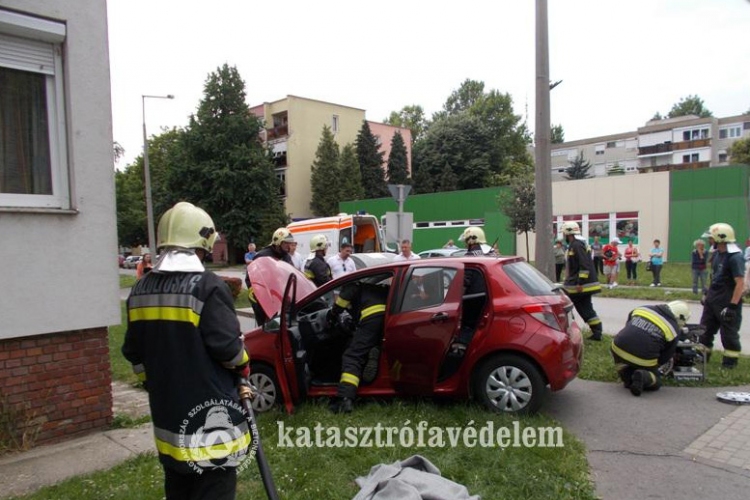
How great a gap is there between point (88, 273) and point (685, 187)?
92.1 ft

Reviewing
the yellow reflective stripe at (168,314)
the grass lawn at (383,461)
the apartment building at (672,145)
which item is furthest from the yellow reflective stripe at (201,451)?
the apartment building at (672,145)

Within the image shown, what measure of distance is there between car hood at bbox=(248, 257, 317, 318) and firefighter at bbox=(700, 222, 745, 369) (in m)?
5.09

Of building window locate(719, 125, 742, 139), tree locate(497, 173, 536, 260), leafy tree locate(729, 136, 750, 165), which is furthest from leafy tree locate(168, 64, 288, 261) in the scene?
building window locate(719, 125, 742, 139)

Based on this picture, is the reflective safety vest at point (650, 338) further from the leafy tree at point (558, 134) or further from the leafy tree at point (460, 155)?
the leafy tree at point (558, 134)

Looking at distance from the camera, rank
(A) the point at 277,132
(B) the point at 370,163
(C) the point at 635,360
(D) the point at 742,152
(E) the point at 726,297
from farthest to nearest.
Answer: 1. (B) the point at 370,163
2. (A) the point at 277,132
3. (D) the point at 742,152
4. (E) the point at 726,297
5. (C) the point at 635,360

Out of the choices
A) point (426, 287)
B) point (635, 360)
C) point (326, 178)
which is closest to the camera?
point (426, 287)

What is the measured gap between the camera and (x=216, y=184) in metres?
42.8

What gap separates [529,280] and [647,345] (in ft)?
5.26

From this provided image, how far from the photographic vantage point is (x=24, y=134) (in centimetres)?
486

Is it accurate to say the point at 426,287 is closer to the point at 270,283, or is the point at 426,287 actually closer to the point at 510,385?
the point at 510,385

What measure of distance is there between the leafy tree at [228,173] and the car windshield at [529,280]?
124ft

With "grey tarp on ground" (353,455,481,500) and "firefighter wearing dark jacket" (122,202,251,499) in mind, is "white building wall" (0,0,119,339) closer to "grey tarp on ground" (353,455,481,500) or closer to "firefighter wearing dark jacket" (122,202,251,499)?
"firefighter wearing dark jacket" (122,202,251,499)

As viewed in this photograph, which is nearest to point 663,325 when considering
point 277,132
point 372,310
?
point 372,310

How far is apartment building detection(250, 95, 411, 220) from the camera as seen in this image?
50.0 m
